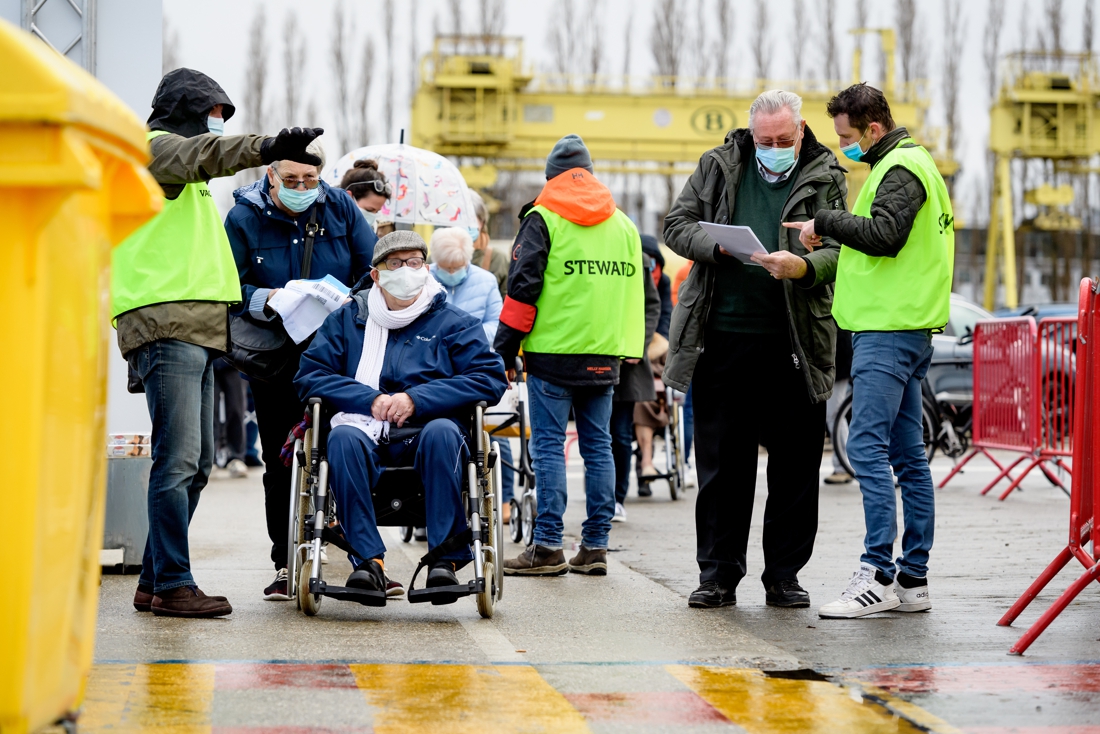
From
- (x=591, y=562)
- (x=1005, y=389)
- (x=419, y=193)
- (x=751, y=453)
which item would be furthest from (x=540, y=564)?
(x=1005, y=389)

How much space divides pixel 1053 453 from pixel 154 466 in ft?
23.6

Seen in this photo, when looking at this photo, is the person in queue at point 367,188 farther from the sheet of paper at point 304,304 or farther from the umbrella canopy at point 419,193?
the sheet of paper at point 304,304

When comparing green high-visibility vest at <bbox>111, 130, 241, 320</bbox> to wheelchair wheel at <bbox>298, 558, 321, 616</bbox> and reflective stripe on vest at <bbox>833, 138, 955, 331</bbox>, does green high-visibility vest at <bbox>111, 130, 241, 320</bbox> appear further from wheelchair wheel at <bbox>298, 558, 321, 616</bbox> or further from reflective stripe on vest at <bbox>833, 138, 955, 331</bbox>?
reflective stripe on vest at <bbox>833, 138, 955, 331</bbox>

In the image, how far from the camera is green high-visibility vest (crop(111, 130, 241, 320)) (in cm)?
525

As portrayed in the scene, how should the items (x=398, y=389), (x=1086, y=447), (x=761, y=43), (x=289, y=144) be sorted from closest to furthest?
1. (x=289, y=144)
2. (x=1086, y=447)
3. (x=398, y=389)
4. (x=761, y=43)

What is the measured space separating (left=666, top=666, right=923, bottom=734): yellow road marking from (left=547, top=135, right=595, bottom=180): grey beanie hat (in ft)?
10.3

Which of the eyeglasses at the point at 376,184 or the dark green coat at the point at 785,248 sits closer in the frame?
the dark green coat at the point at 785,248

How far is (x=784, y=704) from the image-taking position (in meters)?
3.92

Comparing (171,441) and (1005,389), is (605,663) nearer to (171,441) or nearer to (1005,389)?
(171,441)

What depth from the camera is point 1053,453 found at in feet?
34.1

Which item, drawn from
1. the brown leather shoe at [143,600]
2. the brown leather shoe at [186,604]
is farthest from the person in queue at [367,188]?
the brown leather shoe at [186,604]

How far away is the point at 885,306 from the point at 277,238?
8.54 ft

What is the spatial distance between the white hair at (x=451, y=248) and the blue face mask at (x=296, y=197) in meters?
1.80

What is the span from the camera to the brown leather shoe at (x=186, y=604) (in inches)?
207
